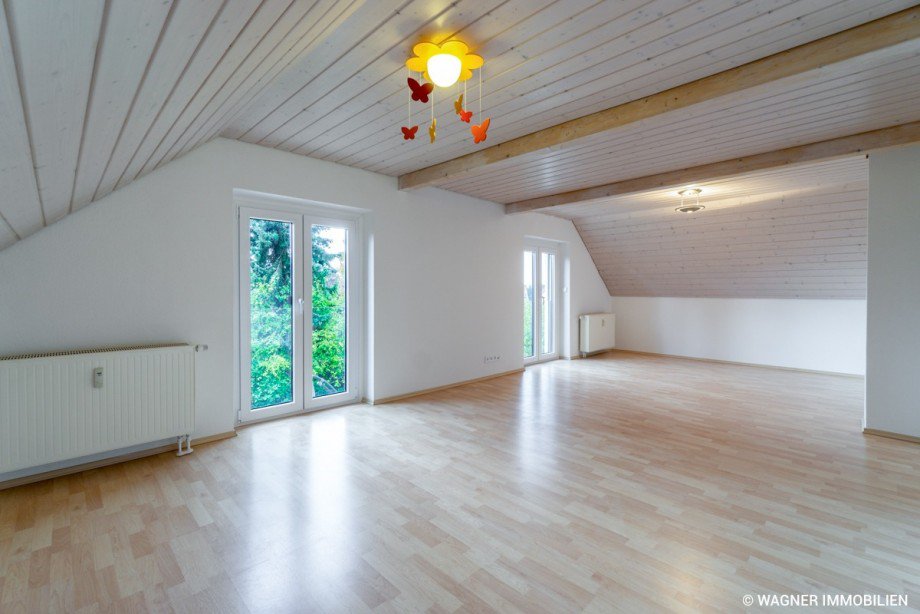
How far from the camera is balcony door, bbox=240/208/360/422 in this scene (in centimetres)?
375

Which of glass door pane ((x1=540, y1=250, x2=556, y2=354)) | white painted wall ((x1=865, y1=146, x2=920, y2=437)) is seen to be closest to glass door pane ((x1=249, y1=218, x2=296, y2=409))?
glass door pane ((x1=540, y1=250, x2=556, y2=354))

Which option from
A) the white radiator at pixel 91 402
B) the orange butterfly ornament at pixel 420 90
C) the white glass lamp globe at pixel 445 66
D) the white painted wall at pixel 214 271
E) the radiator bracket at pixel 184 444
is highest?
the white glass lamp globe at pixel 445 66

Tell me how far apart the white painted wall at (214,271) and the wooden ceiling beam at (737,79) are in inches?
61.0

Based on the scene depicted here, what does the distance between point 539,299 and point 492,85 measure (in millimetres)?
4716

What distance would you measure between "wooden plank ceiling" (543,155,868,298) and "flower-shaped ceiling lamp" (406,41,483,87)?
3.31 m

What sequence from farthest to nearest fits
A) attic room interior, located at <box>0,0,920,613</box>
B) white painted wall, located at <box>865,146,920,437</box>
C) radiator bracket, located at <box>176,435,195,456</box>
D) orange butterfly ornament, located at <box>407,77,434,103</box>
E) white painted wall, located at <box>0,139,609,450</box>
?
white painted wall, located at <box>865,146,920,437</box> < radiator bracket, located at <box>176,435,195,456</box> < white painted wall, located at <box>0,139,609,450</box> < orange butterfly ornament, located at <box>407,77,434,103</box> < attic room interior, located at <box>0,0,920,613</box>

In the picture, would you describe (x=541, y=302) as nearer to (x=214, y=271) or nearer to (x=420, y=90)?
(x=214, y=271)

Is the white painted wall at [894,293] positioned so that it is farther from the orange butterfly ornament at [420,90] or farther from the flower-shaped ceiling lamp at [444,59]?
the orange butterfly ornament at [420,90]

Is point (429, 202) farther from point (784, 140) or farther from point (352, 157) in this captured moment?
point (784, 140)

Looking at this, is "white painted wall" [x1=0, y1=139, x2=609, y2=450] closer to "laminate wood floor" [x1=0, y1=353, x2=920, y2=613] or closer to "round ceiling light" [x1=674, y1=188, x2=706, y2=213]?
"laminate wood floor" [x1=0, y1=353, x2=920, y2=613]

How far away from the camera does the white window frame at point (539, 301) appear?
6.82 meters

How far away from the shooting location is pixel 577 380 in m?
5.71

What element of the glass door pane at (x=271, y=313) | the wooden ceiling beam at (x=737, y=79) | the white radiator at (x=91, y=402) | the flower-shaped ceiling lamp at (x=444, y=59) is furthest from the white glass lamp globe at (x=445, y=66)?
the white radiator at (x=91, y=402)

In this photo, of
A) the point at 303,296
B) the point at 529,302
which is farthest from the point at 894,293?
the point at 303,296
